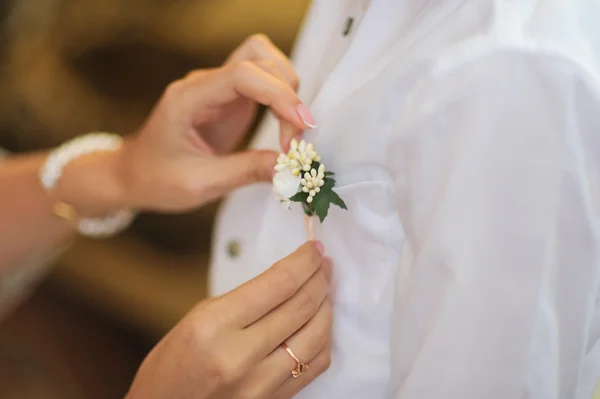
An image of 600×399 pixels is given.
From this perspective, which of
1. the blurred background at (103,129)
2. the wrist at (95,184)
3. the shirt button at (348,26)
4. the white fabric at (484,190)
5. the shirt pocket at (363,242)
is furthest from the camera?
the blurred background at (103,129)

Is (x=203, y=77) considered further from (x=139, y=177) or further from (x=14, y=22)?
(x=14, y=22)

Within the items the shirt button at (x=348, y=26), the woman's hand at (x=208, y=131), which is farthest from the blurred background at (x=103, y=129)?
the shirt button at (x=348, y=26)

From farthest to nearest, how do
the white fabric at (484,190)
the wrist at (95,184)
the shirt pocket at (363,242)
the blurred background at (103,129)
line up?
the blurred background at (103,129) → the wrist at (95,184) → the shirt pocket at (363,242) → the white fabric at (484,190)

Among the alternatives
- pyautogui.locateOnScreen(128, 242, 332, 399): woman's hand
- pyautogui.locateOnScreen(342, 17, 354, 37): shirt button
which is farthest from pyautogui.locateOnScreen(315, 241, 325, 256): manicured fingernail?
pyautogui.locateOnScreen(342, 17, 354, 37): shirt button

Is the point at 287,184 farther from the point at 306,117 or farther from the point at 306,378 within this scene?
the point at 306,378

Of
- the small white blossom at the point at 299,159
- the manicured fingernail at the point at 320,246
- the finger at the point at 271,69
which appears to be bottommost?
the manicured fingernail at the point at 320,246

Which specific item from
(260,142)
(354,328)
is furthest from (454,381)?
(260,142)

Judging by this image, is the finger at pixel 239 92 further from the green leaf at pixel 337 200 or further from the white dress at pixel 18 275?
the white dress at pixel 18 275
